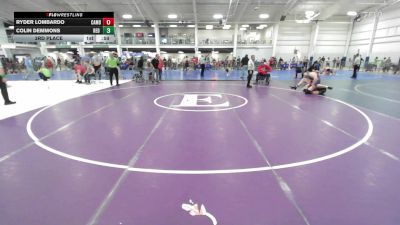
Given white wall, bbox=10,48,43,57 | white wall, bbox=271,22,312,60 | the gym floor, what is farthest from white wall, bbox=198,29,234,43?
the gym floor

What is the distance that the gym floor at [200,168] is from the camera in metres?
2.45

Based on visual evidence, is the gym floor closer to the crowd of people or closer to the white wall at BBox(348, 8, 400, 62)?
the crowd of people

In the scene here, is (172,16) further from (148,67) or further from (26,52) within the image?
(26,52)

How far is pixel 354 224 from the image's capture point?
2283 mm

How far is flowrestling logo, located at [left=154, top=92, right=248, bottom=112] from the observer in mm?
7109

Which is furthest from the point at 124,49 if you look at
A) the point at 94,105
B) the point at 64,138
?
the point at 64,138

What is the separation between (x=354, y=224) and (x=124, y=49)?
35.6 metres
